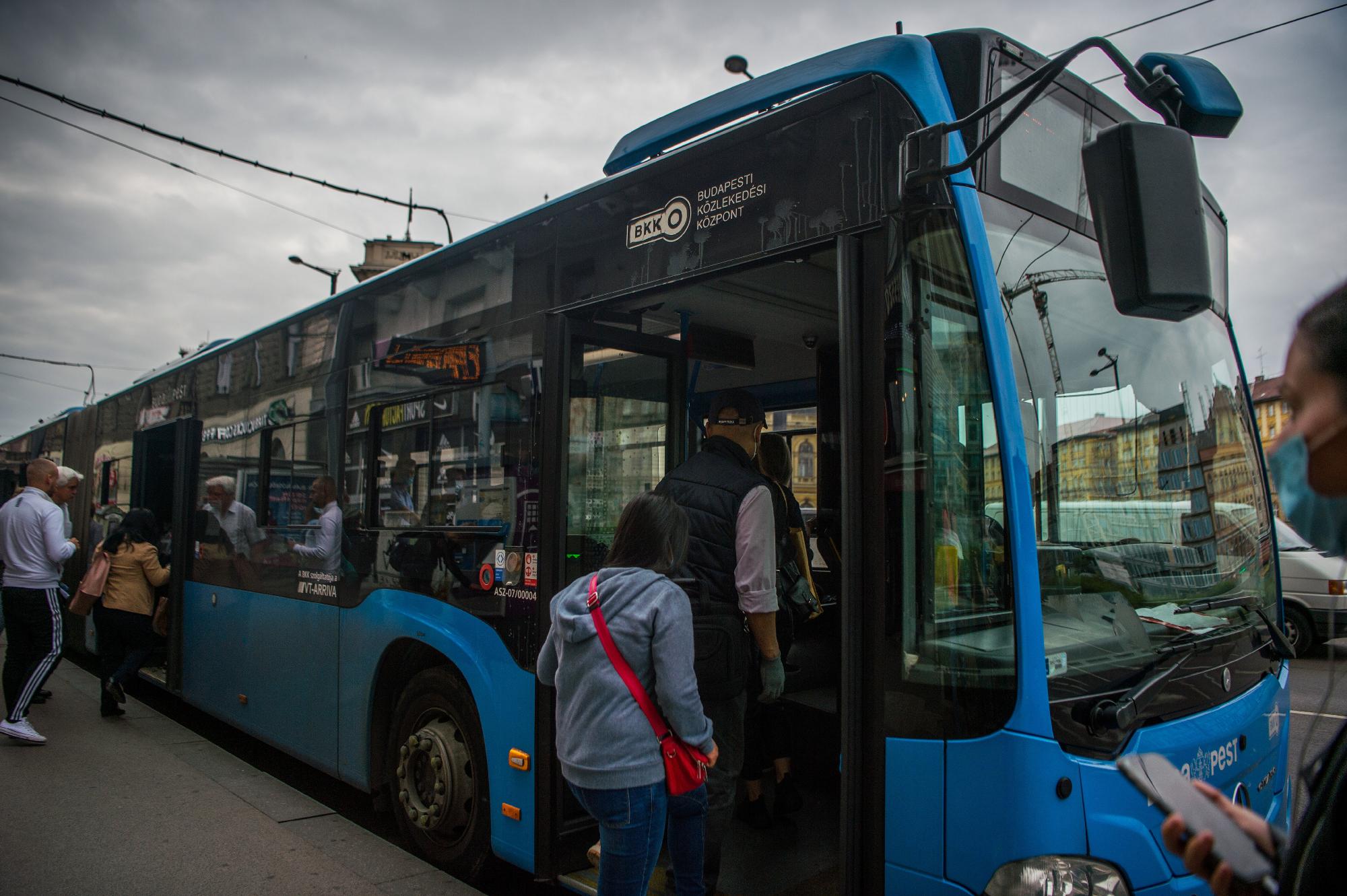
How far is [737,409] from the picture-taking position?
368 centimetres

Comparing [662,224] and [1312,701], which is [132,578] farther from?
[1312,701]

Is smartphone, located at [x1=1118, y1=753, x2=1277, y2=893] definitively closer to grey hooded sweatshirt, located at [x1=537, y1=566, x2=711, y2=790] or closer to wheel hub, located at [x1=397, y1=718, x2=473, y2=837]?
grey hooded sweatshirt, located at [x1=537, y1=566, x2=711, y2=790]

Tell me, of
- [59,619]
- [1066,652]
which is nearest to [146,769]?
[59,619]

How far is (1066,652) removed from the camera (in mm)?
2346

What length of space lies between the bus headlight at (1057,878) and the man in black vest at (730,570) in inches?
47.0

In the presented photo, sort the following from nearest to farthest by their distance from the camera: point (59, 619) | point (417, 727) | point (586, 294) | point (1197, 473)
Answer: point (1197, 473) < point (586, 294) < point (417, 727) < point (59, 619)

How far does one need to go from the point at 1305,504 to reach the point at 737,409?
2499 mm

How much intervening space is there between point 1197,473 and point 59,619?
728 cm

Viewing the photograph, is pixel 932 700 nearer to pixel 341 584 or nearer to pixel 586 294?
pixel 586 294

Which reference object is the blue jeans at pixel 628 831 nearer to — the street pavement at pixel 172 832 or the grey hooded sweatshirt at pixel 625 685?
the grey hooded sweatshirt at pixel 625 685

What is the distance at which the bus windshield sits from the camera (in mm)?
2432

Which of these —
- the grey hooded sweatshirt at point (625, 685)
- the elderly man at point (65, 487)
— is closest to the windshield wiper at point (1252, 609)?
the grey hooded sweatshirt at point (625, 685)

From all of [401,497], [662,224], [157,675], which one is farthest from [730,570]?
[157,675]

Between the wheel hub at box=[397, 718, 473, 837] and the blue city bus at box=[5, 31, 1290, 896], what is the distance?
0.7 inches
